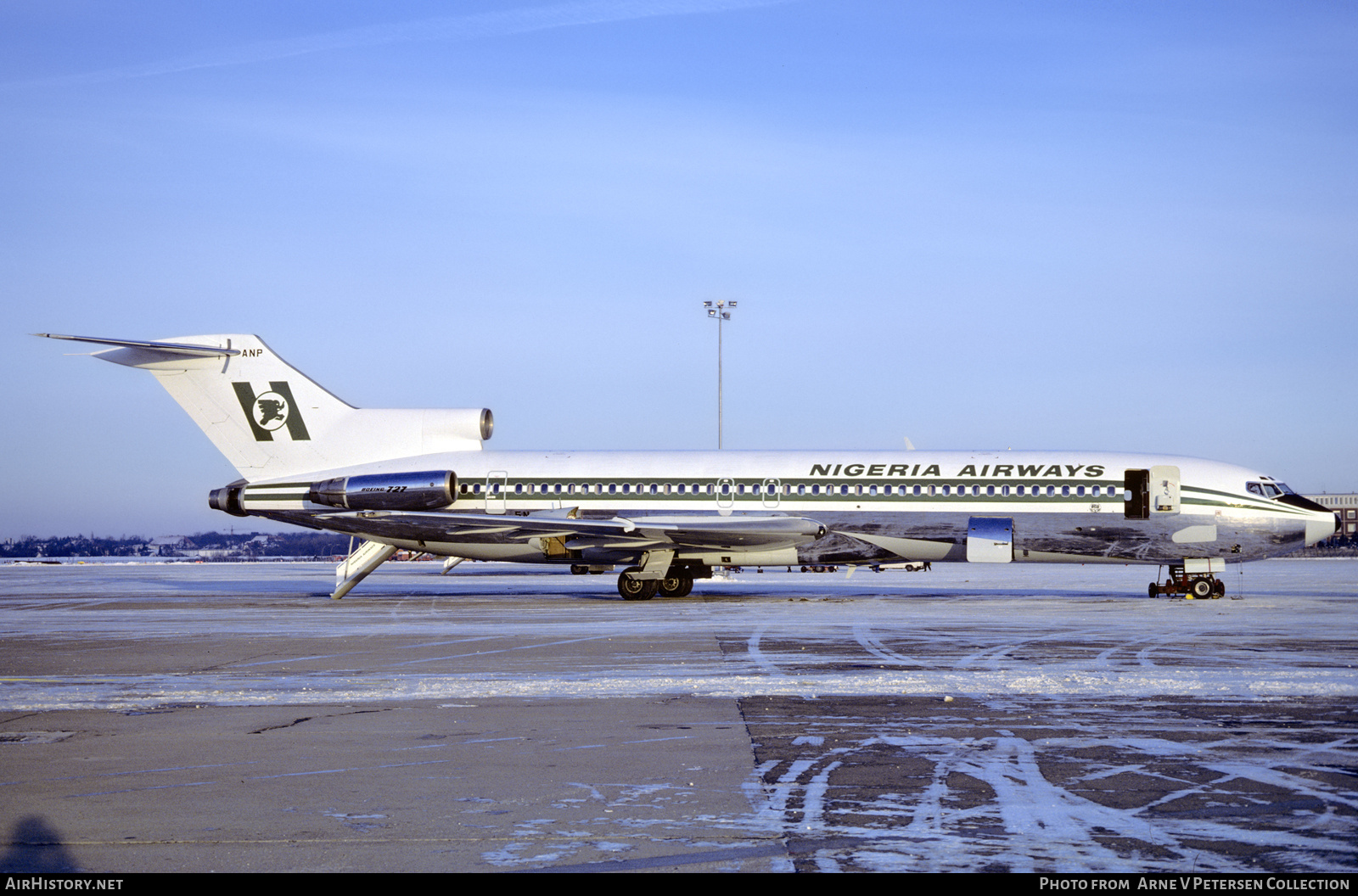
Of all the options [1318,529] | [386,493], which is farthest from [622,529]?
[1318,529]

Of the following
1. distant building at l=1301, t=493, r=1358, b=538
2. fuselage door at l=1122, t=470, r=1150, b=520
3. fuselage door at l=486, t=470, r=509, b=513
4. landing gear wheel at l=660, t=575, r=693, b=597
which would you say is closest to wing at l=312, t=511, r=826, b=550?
fuselage door at l=486, t=470, r=509, b=513

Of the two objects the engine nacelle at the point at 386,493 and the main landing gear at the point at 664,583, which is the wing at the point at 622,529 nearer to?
the engine nacelle at the point at 386,493

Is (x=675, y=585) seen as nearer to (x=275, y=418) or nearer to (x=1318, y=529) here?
(x=275, y=418)

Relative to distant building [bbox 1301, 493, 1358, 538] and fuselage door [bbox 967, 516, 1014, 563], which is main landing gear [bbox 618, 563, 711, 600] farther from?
distant building [bbox 1301, 493, 1358, 538]

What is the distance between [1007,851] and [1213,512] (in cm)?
2353

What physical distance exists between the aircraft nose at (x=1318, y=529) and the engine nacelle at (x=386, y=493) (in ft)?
66.9

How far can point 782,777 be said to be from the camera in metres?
7.54

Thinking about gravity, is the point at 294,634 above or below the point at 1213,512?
below
